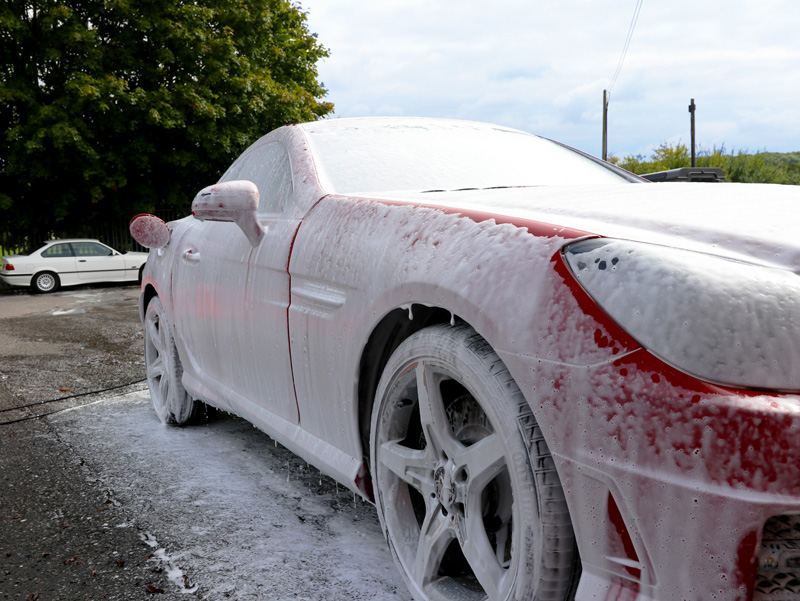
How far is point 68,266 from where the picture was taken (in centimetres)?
1759

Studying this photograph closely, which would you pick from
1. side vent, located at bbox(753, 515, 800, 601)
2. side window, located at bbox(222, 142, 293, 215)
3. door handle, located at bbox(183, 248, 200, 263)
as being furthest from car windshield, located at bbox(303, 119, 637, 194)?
side vent, located at bbox(753, 515, 800, 601)

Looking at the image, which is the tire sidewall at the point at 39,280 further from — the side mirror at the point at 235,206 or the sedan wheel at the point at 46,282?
the side mirror at the point at 235,206

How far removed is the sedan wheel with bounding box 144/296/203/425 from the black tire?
14676 millimetres

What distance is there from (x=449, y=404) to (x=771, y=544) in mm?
862

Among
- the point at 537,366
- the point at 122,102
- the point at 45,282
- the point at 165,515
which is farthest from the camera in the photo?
the point at 122,102

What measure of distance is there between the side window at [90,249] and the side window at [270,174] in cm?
1579

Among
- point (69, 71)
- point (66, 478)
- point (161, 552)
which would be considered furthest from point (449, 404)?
point (69, 71)

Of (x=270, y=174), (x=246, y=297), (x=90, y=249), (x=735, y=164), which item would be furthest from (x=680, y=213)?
(x=735, y=164)

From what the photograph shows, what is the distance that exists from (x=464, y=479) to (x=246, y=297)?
4.61 feet

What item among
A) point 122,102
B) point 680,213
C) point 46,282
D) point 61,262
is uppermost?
point 122,102

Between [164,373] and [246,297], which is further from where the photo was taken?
[164,373]

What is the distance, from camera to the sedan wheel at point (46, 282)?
17250 mm

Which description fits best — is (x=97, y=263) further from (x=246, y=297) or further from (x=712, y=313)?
(x=712, y=313)

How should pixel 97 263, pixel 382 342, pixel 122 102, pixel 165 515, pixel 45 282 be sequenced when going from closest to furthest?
pixel 382 342 < pixel 165 515 < pixel 45 282 < pixel 97 263 < pixel 122 102
